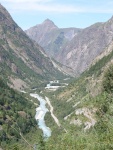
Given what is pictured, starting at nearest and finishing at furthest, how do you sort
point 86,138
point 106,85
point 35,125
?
1. point 86,138
2. point 106,85
3. point 35,125

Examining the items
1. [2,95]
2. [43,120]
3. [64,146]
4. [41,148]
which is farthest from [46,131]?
[64,146]

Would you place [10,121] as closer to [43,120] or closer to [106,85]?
[43,120]

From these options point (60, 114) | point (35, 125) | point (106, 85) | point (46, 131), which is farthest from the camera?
point (60, 114)

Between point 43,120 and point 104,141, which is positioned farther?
point 43,120

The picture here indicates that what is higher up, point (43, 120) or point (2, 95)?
point (2, 95)

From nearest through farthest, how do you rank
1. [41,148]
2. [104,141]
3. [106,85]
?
[104,141]
[41,148]
[106,85]

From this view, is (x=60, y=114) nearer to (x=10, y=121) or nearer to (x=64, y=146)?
(x=10, y=121)

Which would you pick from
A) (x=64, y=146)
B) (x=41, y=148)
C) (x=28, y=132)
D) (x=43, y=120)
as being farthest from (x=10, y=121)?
(x=64, y=146)

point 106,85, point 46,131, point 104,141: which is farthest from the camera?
point 46,131

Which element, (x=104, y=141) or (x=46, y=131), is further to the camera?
(x=46, y=131)
